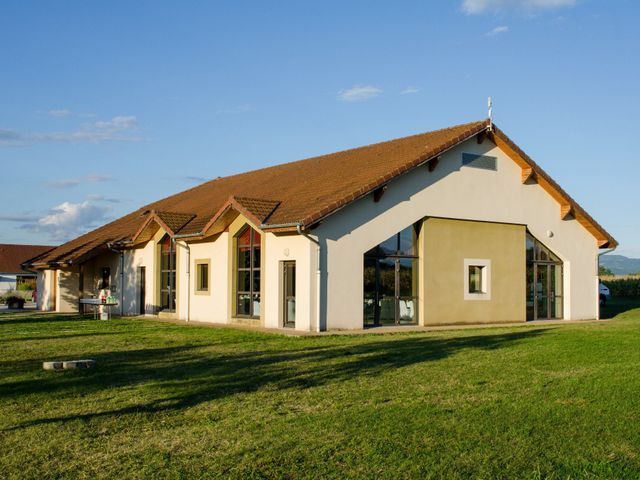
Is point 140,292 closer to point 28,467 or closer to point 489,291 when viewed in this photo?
point 489,291

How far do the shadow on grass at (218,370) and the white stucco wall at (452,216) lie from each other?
13.2ft

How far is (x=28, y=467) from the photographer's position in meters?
6.32

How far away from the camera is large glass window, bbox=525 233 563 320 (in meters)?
25.2

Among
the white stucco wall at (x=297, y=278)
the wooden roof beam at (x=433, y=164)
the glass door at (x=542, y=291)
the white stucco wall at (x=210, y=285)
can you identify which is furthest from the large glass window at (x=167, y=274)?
the glass door at (x=542, y=291)

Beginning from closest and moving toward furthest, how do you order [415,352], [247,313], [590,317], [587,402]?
[587,402]
[415,352]
[247,313]
[590,317]

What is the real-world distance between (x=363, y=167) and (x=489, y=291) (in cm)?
539

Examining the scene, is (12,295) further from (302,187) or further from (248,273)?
(302,187)

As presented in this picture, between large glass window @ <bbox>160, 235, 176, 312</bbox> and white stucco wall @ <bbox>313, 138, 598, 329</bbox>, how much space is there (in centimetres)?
805

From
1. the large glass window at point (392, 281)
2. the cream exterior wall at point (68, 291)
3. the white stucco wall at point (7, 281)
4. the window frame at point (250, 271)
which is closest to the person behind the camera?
the large glass window at point (392, 281)

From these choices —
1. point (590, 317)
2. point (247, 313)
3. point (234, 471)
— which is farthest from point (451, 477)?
point (590, 317)

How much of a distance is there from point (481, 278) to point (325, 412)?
15.8 meters

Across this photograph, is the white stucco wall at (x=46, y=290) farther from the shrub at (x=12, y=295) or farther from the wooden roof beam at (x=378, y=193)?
the wooden roof beam at (x=378, y=193)

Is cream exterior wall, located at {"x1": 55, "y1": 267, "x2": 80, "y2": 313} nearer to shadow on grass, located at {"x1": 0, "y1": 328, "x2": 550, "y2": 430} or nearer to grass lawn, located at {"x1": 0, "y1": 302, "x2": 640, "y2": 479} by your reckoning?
grass lawn, located at {"x1": 0, "y1": 302, "x2": 640, "y2": 479}

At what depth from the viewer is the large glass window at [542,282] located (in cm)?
2517
